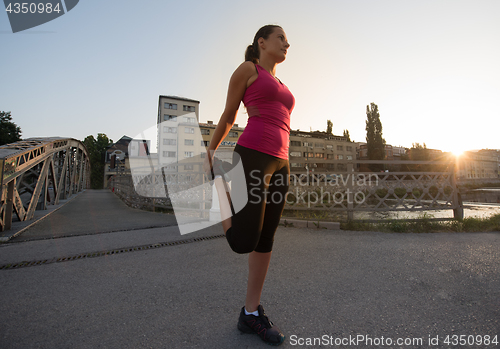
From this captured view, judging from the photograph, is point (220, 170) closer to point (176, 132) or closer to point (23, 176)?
point (23, 176)

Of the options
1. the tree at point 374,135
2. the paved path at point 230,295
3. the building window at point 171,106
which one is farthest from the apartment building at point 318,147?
the paved path at point 230,295

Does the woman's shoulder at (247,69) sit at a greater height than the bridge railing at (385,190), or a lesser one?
greater

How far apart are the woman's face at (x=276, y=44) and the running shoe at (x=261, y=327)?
1.71 meters

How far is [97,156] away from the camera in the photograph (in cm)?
5522

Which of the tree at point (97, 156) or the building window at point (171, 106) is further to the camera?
the tree at point (97, 156)

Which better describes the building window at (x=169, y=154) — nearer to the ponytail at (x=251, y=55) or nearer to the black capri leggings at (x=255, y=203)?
the ponytail at (x=251, y=55)

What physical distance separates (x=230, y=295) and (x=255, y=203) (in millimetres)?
1024

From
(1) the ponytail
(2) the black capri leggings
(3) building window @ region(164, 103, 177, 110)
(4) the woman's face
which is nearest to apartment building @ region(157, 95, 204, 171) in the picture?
(3) building window @ region(164, 103, 177, 110)

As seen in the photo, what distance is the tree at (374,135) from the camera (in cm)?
4384

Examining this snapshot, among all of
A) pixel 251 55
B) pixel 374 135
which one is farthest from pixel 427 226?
pixel 374 135

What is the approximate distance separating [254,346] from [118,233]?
4003 millimetres

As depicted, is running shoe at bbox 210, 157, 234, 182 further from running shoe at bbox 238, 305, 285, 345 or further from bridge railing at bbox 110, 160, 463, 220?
bridge railing at bbox 110, 160, 463, 220

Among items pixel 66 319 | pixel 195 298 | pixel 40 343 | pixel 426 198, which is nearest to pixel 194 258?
pixel 195 298

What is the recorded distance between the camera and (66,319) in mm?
1604
